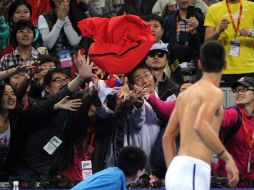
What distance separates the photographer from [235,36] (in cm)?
1367

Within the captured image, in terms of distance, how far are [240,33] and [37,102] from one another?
10.7 ft

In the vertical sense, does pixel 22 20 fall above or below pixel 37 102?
above

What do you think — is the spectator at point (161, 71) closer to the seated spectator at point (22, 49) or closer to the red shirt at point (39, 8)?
the seated spectator at point (22, 49)

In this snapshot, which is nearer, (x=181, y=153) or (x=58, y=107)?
(x=181, y=153)

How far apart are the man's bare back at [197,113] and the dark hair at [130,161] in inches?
39.1

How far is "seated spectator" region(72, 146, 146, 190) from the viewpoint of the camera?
9.21 meters

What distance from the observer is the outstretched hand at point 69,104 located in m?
11.7

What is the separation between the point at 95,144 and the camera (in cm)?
1182

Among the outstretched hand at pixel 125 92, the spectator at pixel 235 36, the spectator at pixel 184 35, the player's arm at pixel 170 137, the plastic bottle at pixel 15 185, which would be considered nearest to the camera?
the player's arm at pixel 170 137

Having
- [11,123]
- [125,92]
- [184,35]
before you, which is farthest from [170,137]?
[184,35]

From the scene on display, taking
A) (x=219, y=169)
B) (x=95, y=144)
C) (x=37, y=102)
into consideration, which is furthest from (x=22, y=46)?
(x=219, y=169)

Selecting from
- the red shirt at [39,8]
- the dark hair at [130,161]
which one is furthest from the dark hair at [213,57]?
the red shirt at [39,8]

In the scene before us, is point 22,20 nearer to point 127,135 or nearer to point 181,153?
point 127,135

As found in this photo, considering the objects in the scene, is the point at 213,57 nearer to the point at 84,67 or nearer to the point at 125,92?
the point at 125,92
